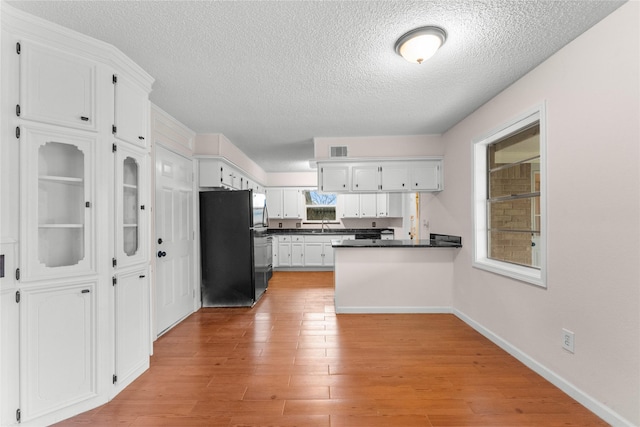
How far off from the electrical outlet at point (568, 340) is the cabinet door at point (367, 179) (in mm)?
2677

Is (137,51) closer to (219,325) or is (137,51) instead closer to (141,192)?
(141,192)

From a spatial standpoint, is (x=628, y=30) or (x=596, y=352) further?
(x=596, y=352)

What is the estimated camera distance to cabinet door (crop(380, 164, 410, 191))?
426 centimetres

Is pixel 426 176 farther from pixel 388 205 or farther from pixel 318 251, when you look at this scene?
pixel 318 251

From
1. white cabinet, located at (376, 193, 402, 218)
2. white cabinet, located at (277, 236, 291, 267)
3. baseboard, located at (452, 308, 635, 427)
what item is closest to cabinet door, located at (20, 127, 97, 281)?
baseboard, located at (452, 308, 635, 427)

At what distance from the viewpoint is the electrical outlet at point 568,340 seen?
6.68ft

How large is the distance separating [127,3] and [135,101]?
0.86 metres

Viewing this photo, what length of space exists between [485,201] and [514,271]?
0.94m

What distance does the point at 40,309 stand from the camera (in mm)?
1749

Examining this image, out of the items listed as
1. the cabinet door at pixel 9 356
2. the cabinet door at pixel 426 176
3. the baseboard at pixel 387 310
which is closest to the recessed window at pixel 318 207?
the cabinet door at pixel 426 176

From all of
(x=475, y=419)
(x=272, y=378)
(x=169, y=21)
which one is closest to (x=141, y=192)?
(x=169, y=21)

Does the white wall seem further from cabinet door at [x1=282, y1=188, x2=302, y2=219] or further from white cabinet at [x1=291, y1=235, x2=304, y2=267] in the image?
cabinet door at [x1=282, y1=188, x2=302, y2=219]

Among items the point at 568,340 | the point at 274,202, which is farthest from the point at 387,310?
the point at 274,202

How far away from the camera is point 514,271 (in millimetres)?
2635
